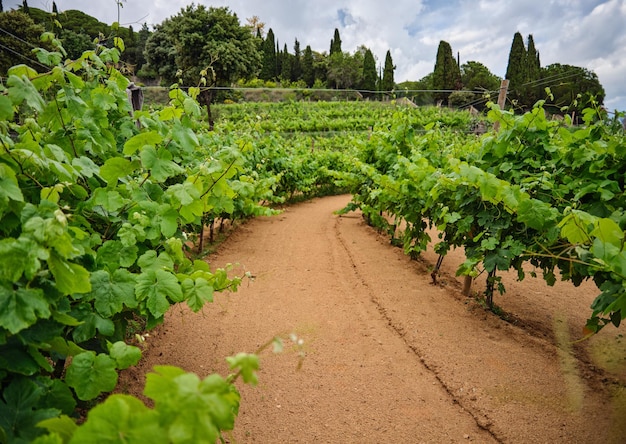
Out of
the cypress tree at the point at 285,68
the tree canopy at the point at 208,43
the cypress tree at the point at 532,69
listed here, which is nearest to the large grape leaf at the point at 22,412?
the tree canopy at the point at 208,43

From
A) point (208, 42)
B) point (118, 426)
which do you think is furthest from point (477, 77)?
point (118, 426)

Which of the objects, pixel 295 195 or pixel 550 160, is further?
pixel 295 195

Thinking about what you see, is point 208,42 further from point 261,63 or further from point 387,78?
point 387,78

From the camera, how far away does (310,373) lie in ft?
9.46

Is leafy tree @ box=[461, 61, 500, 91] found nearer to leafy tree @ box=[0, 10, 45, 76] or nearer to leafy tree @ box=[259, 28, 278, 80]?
leafy tree @ box=[259, 28, 278, 80]

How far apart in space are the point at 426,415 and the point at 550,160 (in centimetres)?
236

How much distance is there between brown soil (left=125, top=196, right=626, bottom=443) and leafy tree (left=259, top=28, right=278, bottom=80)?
149 ft

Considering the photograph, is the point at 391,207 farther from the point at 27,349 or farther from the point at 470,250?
the point at 27,349

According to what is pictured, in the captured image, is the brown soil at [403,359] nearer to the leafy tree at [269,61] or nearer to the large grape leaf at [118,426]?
the large grape leaf at [118,426]

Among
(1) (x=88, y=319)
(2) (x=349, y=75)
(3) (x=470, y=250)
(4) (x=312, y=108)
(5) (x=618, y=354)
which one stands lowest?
(5) (x=618, y=354)

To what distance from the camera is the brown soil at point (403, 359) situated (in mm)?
2420

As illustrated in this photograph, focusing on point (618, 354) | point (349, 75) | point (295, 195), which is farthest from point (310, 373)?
point (349, 75)

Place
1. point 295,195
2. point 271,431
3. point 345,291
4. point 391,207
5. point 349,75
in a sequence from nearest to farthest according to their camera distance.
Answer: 1. point 271,431
2. point 345,291
3. point 391,207
4. point 295,195
5. point 349,75

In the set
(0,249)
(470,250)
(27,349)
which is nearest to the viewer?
(0,249)
